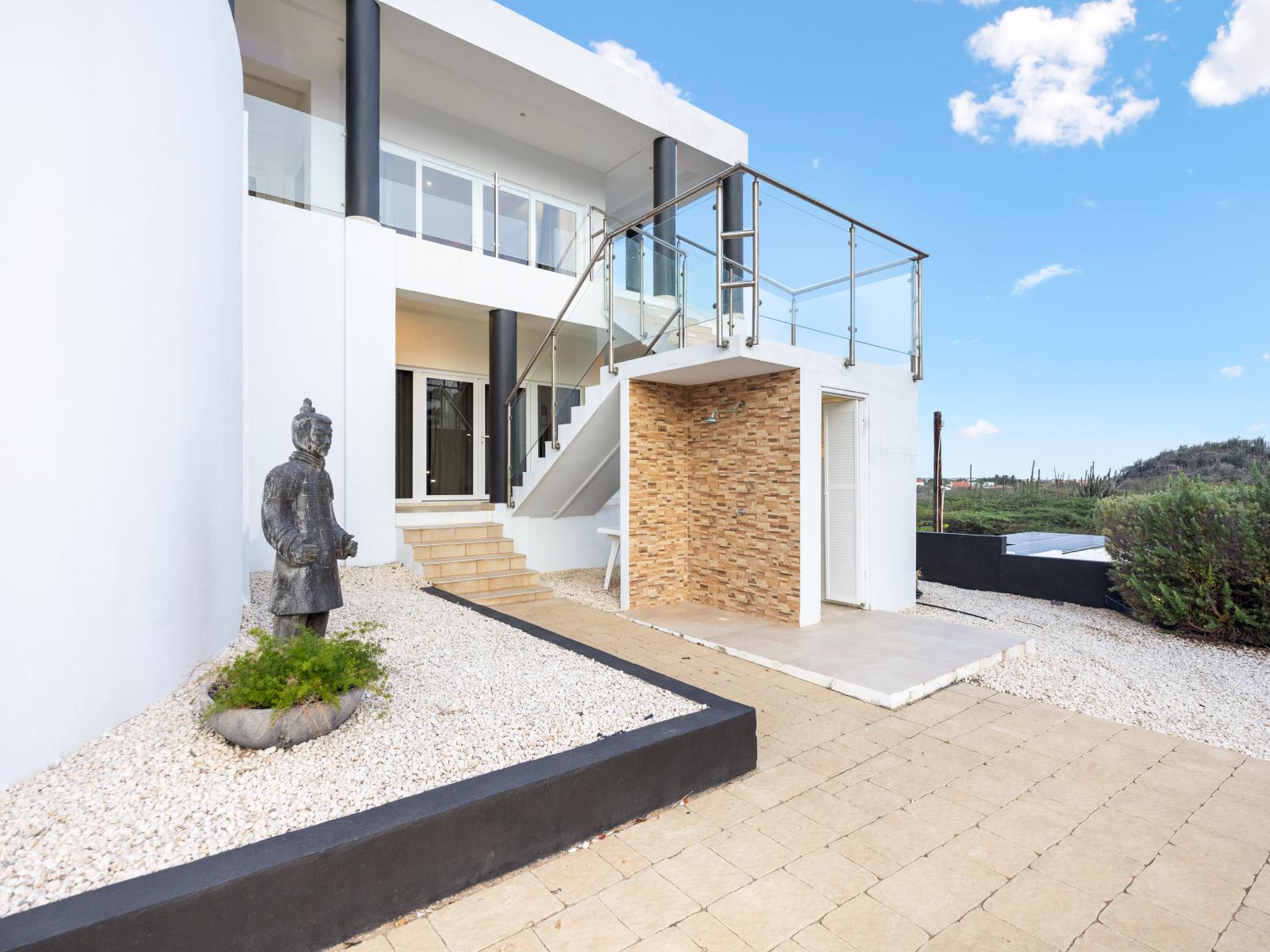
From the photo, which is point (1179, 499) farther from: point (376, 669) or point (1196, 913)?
point (376, 669)

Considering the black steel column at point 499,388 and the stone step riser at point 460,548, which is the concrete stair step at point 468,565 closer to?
the stone step riser at point 460,548

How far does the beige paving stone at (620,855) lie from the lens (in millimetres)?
2547

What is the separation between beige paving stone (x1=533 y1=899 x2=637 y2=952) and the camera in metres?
2.12

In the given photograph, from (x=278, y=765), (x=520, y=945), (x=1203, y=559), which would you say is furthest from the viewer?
(x=1203, y=559)

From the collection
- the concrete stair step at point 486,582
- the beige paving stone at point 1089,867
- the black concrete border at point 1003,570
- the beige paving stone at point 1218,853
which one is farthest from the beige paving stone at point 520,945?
the black concrete border at point 1003,570

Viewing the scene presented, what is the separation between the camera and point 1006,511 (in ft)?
56.8

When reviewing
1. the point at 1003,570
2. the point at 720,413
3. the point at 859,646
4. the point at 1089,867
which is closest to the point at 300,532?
the point at 1089,867

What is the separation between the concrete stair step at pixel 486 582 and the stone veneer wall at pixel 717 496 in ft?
5.04

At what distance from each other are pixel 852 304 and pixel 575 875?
20.8 feet

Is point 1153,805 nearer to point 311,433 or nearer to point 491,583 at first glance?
point 311,433

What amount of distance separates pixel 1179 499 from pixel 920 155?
46.8 feet

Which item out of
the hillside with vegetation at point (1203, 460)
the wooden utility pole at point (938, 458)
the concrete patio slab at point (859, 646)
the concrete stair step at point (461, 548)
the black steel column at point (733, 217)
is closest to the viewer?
the concrete patio slab at point (859, 646)

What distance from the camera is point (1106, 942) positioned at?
219 cm

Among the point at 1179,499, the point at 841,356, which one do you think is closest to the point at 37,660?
the point at 841,356
